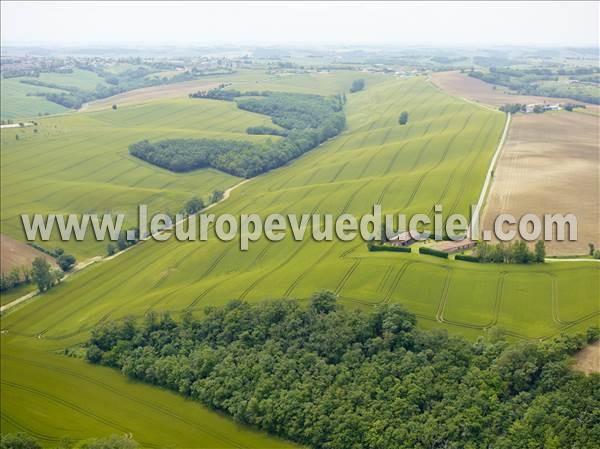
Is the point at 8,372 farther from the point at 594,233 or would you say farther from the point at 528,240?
the point at 594,233

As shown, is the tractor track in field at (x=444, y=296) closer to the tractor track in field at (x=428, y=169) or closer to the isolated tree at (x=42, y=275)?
the tractor track in field at (x=428, y=169)

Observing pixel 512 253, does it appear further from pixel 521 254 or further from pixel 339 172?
pixel 339 172

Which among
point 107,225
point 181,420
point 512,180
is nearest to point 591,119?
point 512,180

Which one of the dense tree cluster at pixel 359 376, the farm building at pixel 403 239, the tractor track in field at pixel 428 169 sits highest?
the tractor track in field at pixel 428 169

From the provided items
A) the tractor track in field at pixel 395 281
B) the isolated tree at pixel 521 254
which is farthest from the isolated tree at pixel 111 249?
the isolated tree at pixel 521 254

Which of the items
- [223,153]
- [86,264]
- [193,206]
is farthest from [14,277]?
[223,153]

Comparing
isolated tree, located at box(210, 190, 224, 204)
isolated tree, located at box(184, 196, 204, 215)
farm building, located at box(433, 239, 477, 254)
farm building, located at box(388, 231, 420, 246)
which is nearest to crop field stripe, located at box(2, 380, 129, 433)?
farm building, located at box(388, 231, 420, 246)

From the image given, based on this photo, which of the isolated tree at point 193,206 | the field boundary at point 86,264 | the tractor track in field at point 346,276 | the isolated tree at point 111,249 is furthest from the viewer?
the isolated tree at point 193,206
